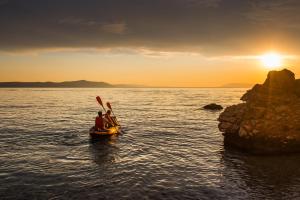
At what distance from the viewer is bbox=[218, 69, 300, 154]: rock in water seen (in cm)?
2958

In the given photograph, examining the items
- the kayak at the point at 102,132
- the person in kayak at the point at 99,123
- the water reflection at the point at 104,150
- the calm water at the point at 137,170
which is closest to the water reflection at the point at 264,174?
the calm water at the point at 137,170

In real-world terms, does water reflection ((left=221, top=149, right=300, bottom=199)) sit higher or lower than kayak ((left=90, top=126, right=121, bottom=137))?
lower

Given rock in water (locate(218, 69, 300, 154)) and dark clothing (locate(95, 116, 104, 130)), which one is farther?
dark clothing (locate(95, 116, 104, 130))

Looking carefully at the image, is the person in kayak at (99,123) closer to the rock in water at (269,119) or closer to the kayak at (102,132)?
the kayak at (102,132)

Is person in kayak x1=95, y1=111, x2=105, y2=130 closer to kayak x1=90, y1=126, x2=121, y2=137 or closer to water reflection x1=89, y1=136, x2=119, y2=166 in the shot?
kayak x1=90, y1=126, x2=121, y2=137

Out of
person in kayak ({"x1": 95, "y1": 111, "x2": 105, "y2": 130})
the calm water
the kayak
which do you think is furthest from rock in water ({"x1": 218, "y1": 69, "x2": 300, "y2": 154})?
person in kayak ({"x1": 95, "y1": 111, "x2": 105, "y2": 130})

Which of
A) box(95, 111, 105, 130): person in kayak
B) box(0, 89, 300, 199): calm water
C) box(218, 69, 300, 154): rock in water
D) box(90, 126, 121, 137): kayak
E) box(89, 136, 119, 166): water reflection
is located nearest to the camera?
box(0, 89, 300, 199): calm water

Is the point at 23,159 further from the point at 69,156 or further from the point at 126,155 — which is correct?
the point at 126,155

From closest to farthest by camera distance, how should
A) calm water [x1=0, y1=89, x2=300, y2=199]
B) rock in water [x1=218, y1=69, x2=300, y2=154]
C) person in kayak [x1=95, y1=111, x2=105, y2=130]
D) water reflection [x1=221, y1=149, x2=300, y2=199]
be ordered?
calm water [x1=0, y1=89, x2=300, y2=199] → water reflection [x1=221, y1=149, x2=300, y2=199] → rock in water [x1=218, y1=69, x2=300, y2=154] → person in kayak [x1=95, y1=111, x2=105, y2=130]

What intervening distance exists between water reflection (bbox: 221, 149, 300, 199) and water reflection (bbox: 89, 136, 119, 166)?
9.66 metres

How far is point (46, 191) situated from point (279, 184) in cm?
1486

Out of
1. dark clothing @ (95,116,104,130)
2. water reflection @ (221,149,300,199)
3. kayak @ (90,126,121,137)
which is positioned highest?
dark clothing @ (95,116,104,130)

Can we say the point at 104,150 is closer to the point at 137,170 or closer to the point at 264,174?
the point at 137,170

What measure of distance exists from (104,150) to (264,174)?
49.0ft
